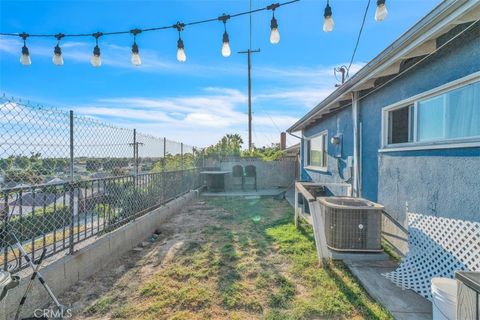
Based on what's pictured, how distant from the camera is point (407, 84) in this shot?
3.65m

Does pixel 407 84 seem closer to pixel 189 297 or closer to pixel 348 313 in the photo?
pixel 348 313

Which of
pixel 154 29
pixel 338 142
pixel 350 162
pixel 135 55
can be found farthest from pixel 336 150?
pixel 135 55

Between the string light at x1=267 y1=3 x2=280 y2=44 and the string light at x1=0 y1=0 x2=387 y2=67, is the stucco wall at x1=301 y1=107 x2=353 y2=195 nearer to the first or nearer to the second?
the string light at x1=267 y1=3 x2=280 y2=44

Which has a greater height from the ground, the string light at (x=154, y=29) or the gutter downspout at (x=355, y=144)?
the string light at (x=154, y=29)

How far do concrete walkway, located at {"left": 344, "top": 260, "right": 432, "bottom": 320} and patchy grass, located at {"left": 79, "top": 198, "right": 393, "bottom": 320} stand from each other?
0.28 ft

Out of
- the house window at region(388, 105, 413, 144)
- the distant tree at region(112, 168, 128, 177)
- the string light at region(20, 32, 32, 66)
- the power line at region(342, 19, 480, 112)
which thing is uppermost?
the string light at region(20, 32, 32, 66)

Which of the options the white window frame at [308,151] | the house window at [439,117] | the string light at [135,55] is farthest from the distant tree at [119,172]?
the white window frame at [308,151]

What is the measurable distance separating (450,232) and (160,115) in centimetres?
1315

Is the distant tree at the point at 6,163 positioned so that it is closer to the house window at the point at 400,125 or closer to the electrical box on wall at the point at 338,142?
the house window at the point at 400,125

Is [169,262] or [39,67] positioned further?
[39,67]

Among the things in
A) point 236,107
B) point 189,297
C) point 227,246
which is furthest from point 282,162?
point 189,297

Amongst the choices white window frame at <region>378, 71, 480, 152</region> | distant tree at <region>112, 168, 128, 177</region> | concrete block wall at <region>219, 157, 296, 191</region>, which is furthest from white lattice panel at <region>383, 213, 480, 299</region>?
concrete block wall at <region>219, 157, 296, 191</region>

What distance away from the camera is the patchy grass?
→ 253 cm

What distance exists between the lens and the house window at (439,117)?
2.59m
